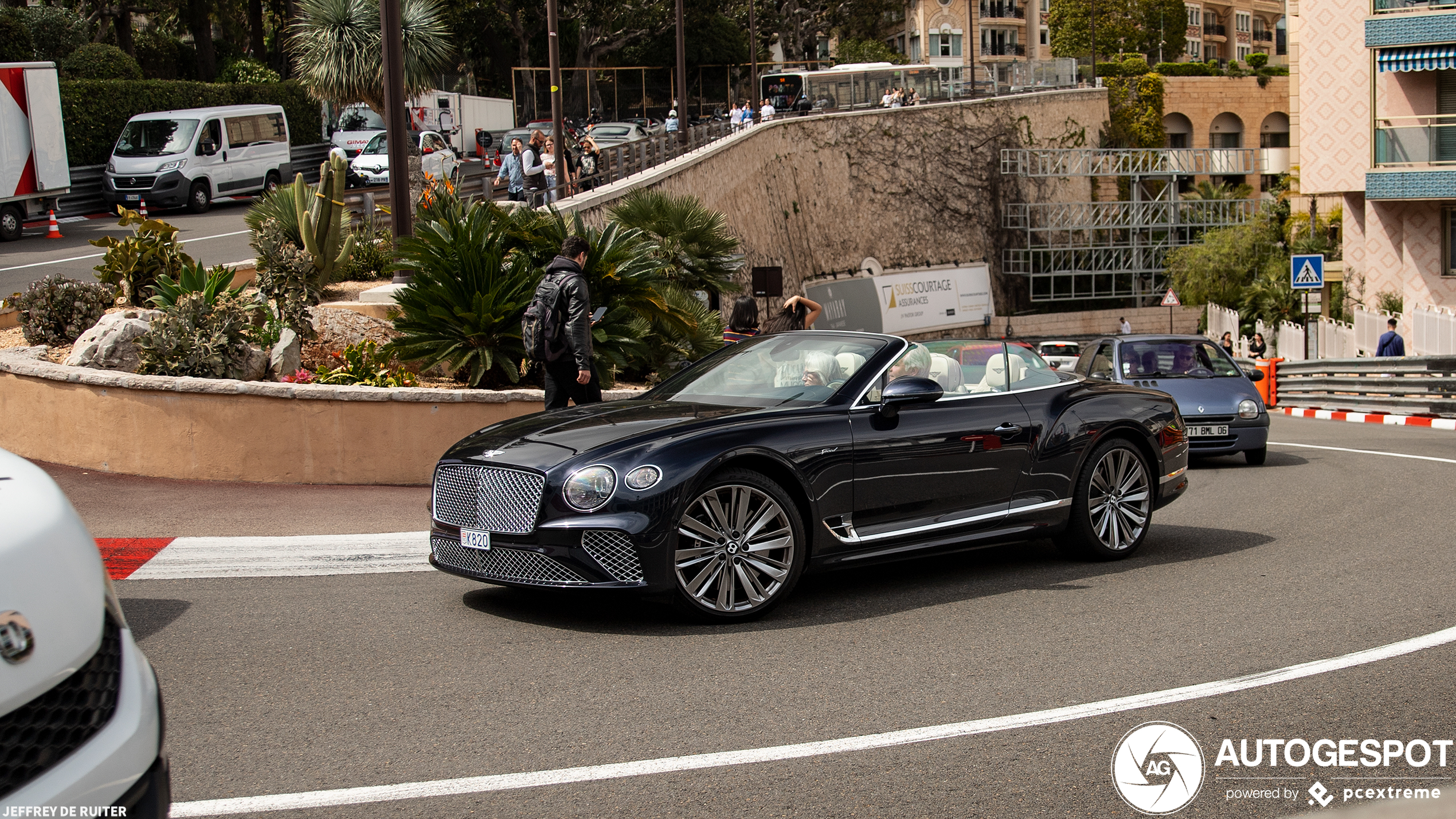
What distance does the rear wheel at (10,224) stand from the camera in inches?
1067

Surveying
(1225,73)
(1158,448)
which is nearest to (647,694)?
(1158,448)

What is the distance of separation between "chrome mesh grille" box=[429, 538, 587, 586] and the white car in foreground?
3.15 metres

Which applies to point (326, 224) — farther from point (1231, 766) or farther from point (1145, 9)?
point (1145, 9)

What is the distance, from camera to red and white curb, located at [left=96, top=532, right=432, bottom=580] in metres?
7.52

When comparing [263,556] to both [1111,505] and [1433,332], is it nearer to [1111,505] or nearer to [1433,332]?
[1111,505]

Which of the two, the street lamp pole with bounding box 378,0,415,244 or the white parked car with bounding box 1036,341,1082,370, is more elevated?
the street lamp pole with bounding box 378,0,415,244

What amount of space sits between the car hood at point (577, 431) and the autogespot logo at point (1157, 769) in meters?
2.55

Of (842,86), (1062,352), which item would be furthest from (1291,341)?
(842,86)

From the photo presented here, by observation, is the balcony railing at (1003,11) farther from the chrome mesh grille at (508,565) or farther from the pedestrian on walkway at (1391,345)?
the chrome mesh grille at (508,565)

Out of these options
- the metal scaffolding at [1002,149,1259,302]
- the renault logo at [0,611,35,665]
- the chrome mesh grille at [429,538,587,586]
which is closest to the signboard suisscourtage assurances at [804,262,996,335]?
the metal scaffolding at [1002,149,1259,302]

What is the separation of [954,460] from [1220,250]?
52572 mm

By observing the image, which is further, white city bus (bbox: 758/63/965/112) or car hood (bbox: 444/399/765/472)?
white city bus (bbox: 758/63/965/112)

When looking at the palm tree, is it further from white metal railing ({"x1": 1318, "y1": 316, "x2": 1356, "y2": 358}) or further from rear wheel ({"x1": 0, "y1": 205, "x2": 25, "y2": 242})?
white metal railing ({"x1": 1318, "y1": 316, "x2": 1356, "y2": 358})

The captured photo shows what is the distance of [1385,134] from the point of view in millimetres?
32250
